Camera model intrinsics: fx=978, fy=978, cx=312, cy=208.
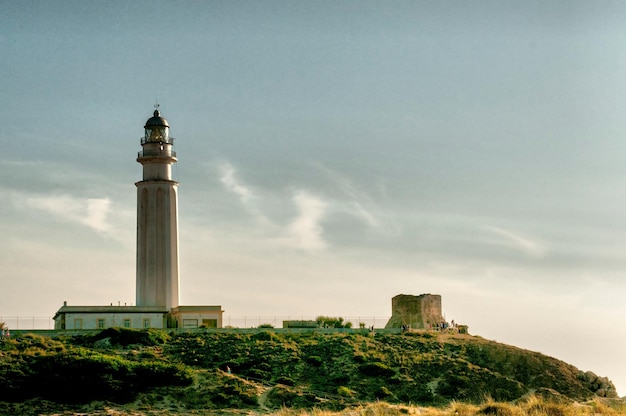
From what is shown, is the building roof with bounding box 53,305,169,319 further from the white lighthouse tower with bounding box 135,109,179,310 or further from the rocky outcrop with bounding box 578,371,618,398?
the rocky outcrop with bounding box 578,371,618,398

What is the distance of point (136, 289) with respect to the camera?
67.0m

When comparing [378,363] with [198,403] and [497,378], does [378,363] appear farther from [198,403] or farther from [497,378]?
[198,403]

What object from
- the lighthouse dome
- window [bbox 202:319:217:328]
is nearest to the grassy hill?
window [bbox 202:319:217:328]

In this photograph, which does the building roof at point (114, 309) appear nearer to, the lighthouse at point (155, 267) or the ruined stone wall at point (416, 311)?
the lighthouse at point (155, 267)

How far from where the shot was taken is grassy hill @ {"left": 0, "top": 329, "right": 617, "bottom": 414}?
4856 cm

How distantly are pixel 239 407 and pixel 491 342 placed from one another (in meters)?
23.5

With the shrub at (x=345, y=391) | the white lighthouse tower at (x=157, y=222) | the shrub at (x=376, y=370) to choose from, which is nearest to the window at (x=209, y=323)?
the white lighthouse tower at (x=157, y=222)

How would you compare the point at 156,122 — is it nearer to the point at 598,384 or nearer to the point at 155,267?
the point at 155,267

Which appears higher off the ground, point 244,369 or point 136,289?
point 136,289

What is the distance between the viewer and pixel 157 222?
2657 inches

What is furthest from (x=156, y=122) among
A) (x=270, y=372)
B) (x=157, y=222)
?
(x=270, y=372)

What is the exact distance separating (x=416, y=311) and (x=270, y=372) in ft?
67.7

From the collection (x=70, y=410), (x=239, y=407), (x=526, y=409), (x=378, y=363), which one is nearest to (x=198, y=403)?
(x=239, y=407)

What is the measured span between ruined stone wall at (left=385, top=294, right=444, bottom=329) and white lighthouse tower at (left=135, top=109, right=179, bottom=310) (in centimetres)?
1741
